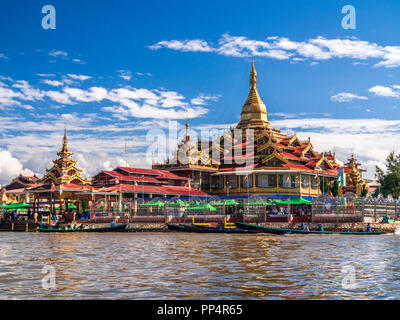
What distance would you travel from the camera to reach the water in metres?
14.2

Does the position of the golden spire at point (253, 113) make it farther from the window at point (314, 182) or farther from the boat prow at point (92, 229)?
the boat prow at point (92, 229)

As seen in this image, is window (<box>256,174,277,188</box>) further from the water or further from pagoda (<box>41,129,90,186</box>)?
the water

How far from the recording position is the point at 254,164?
63.5 metres

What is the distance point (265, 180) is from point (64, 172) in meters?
25.1

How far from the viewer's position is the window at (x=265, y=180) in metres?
62.0

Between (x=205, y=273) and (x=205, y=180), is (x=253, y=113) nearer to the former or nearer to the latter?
(x=205, y=180)

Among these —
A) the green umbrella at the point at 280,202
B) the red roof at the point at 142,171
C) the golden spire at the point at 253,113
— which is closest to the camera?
the green umbrella at the point at 280,202

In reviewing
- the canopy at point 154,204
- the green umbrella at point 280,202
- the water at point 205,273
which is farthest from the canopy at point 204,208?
the water at point 205,273

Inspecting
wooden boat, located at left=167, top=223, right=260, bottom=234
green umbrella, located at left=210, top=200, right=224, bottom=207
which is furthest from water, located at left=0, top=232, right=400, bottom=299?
green umbrella, located at left=210, top=200, right=224, bottom=207

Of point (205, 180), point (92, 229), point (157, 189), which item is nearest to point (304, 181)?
point (205, 180)

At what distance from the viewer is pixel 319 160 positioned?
65.1 metres

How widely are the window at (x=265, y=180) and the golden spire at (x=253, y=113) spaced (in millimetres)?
13792

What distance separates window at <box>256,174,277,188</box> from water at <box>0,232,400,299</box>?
3378 centimetres

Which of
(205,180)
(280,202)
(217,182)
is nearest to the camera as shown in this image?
(280,202)
